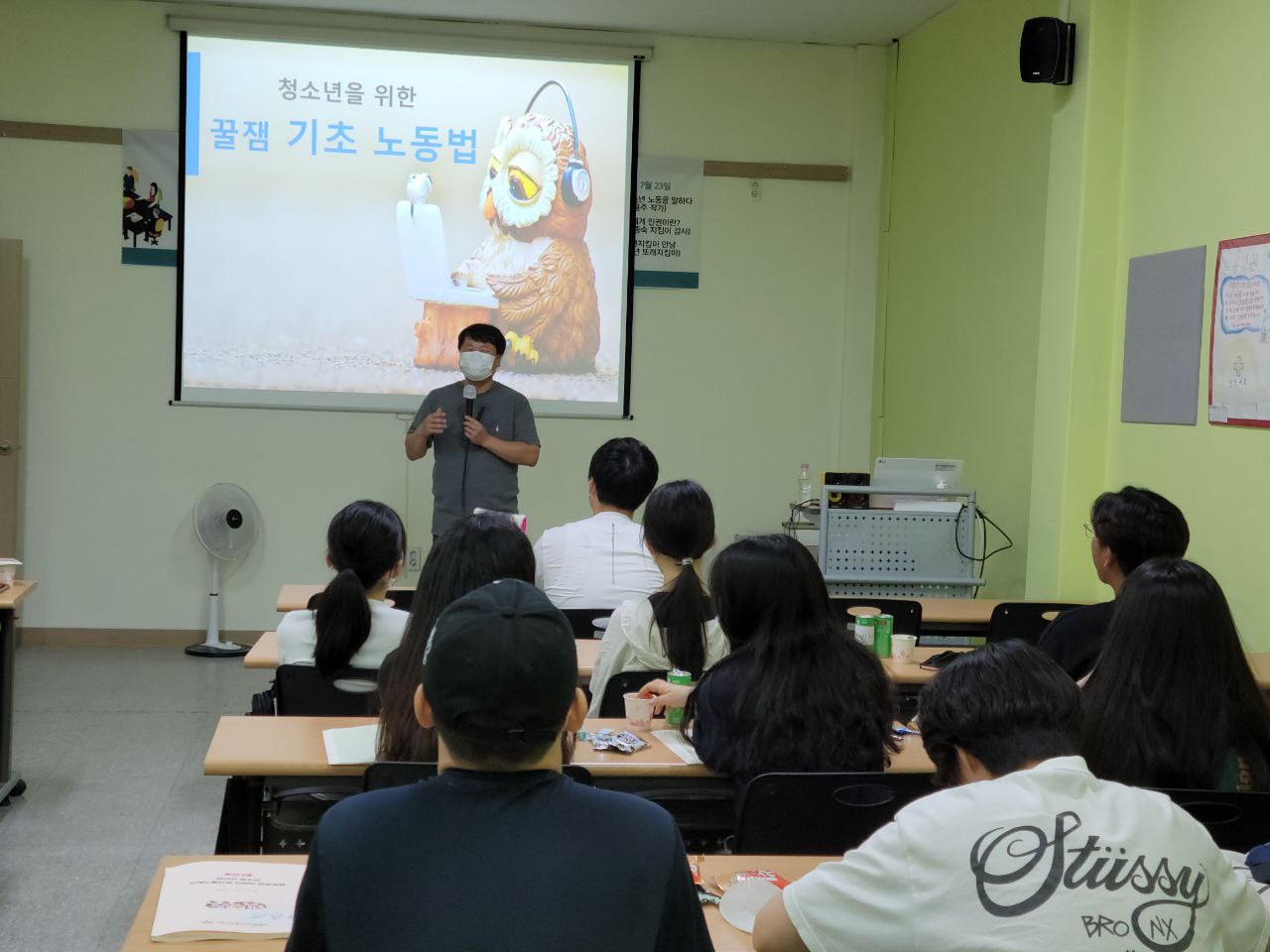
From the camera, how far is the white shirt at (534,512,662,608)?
3.67 meters

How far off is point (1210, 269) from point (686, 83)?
3161mm

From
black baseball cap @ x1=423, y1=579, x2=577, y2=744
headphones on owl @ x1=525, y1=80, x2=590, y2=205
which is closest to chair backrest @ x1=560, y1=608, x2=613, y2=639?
black baseball cap @ x1=423, y1=579, x2=577, y2=744

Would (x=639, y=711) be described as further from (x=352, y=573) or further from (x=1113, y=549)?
(x=1113, y=549)

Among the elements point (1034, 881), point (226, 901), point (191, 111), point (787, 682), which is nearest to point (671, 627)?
point (787, 682)

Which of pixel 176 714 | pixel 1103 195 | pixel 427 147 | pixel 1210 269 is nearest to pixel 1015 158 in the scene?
pixel 1103 195

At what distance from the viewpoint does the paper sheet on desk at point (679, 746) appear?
94.6 inches

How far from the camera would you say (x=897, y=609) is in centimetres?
382

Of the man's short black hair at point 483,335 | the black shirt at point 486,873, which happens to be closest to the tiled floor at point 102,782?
the man's short black hair at point 483,335

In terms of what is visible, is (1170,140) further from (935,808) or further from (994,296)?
(935,808)

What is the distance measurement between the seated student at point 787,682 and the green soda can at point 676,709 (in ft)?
1.02

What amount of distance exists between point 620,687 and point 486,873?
1781mm

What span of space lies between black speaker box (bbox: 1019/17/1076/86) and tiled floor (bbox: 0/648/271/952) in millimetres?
3697

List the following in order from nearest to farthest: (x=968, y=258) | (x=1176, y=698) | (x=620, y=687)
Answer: (x=1176, y=698) < (x=620, y=687) < (x=968, y=258)

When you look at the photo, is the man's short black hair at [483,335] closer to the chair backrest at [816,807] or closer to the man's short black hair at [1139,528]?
the man's short black hair at [1139,528]
